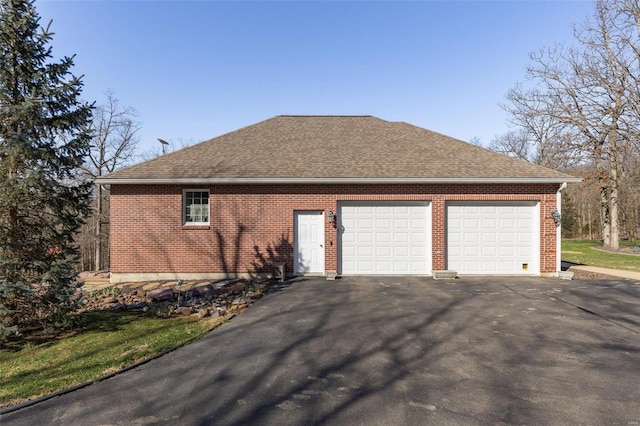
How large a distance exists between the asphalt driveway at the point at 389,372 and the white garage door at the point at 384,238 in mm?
3211

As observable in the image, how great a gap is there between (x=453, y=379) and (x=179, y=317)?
5.56m

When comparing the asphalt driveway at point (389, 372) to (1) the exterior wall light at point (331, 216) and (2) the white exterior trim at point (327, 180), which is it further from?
(2) the white exterior trim at point (327, 180)

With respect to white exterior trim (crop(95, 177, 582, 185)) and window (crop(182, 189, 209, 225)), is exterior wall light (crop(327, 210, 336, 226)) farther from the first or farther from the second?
window (crop(182, 189, 209, 225))

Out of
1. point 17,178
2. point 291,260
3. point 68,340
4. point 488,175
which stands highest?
point 488,175

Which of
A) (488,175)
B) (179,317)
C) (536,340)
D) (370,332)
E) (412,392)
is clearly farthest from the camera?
(488,175)

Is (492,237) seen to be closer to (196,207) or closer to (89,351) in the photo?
(196,207)

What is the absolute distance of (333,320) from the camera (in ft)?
19.8

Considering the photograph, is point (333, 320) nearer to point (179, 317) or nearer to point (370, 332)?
point (370, 332)

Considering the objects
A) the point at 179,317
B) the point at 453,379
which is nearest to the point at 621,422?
the point at 453,379

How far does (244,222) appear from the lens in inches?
399

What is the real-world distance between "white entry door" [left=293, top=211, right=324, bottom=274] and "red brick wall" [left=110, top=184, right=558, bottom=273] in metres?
0.22

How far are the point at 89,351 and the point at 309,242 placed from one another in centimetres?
651

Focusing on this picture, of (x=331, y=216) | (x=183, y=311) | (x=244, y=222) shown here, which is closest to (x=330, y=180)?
(x=331, y=216)

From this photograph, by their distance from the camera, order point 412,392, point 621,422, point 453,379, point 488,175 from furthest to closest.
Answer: point 488,175
point 453,379
point 412,392
point 621,422
